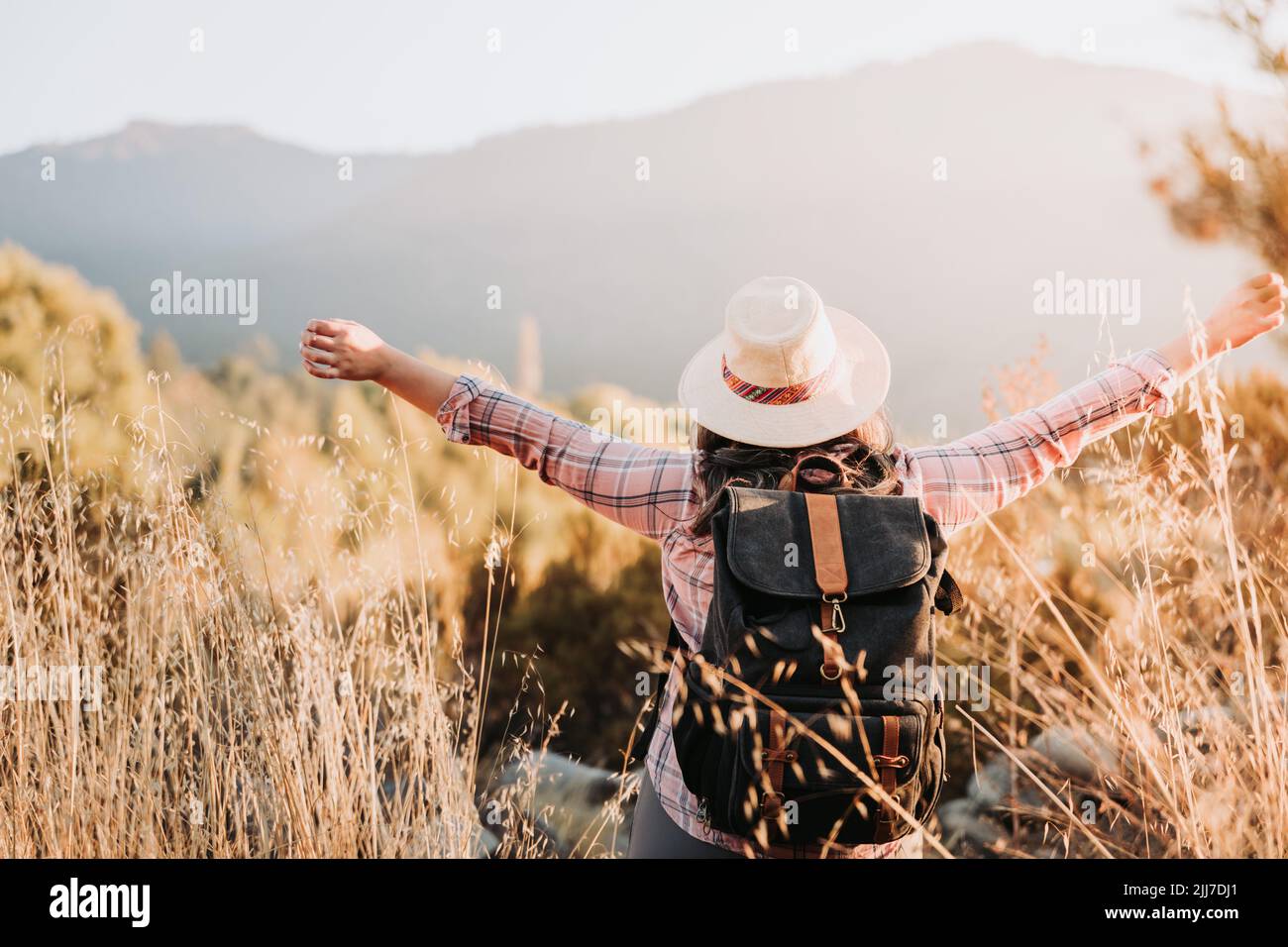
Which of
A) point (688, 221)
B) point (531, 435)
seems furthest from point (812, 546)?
point (688, 221)

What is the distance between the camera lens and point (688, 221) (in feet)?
13.5

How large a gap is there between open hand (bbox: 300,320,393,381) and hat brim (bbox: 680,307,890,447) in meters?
0.48

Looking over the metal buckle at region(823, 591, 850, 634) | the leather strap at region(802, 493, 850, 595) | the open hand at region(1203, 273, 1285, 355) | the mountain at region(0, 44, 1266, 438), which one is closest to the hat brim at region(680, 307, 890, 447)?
the leather strap at region(802, 493, 850, 595)

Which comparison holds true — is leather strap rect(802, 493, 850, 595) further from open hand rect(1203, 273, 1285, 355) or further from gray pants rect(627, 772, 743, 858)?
open hand rect(1203, 273, 1285, 355)

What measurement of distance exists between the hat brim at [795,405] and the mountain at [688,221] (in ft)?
7.88

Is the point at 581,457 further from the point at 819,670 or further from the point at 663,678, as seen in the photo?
the point at 819,670

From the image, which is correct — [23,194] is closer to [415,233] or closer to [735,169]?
[415,233]

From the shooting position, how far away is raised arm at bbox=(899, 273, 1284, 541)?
1440mm

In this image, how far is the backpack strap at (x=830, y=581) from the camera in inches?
47.3

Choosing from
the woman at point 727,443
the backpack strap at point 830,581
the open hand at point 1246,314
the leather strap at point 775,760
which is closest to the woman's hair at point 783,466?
the woman at point 727,443

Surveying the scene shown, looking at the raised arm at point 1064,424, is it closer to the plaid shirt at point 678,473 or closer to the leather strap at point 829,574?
the plaid shirt at point 678,473

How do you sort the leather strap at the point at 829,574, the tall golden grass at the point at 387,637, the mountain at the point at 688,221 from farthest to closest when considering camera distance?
the mountain at the point at 688,221 < the tall golden grass at the point at 387,637 < the leather strap at the point at 829,574
